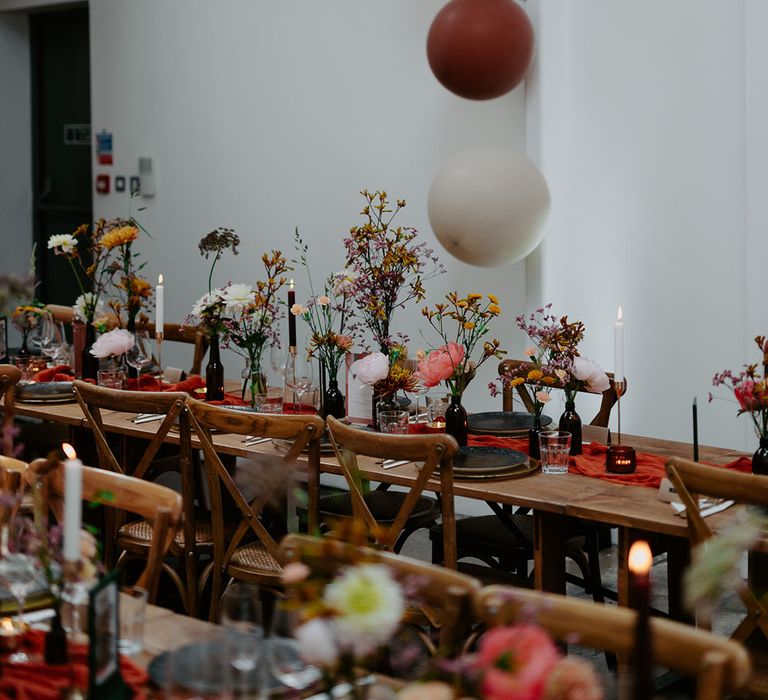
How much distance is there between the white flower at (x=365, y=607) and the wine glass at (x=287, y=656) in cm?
11

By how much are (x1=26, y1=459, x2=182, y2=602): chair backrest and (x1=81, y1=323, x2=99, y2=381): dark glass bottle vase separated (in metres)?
2.06

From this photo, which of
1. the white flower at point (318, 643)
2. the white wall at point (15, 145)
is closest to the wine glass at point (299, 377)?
the white flower at point (318, 643)

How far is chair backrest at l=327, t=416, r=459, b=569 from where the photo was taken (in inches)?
109

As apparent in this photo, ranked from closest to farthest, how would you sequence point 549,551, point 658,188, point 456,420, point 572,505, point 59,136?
point 572,505, point 549,551, point 456,420, point 658,188, point 59,136

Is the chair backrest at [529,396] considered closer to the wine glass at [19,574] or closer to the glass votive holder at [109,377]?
the glass votive holder at [109,377]

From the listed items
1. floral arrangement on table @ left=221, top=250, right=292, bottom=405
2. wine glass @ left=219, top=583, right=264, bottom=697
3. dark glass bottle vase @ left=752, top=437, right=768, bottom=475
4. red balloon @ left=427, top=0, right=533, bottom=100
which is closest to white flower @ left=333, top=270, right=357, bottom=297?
floral arrangement on table @ left=221, top=250, right=292, bottom=405

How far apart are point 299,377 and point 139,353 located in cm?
76

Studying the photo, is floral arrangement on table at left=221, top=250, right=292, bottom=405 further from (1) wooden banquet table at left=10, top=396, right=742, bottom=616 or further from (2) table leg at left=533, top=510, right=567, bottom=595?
(2) table leg at left=533, top=510, right=567, bottom=595

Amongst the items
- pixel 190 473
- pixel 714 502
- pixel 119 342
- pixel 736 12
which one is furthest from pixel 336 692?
pixel 736 12

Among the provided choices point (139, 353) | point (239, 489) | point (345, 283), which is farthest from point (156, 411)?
point (139, 353)

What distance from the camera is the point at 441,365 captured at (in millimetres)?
3340

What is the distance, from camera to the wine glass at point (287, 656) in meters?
1.37

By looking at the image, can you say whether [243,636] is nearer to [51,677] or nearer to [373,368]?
[51,677]

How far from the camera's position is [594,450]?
11.1 feet
